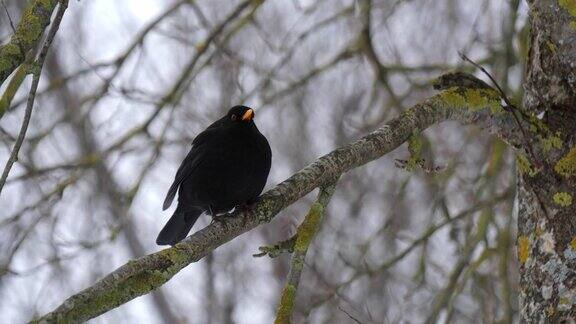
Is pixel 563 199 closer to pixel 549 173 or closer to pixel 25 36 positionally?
pixel 549 173

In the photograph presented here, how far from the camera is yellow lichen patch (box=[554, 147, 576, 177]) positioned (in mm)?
2775

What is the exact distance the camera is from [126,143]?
449cm

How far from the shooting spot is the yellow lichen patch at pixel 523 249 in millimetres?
2820

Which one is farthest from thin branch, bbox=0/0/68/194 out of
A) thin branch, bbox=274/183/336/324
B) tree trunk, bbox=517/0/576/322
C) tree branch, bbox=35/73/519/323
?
tree trunk, bbox=517/0/576/322

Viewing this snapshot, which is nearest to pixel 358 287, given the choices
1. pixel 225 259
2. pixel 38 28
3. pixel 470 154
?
pixel 470 154

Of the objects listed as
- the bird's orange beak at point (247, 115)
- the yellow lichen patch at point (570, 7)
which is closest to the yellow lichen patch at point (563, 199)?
the yellow lichen patch at point (570, 7)

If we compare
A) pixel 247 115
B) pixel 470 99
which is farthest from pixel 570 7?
pixel 247 115

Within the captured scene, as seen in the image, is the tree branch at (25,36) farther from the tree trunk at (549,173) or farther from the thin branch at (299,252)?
the tree trunk at (549,173)

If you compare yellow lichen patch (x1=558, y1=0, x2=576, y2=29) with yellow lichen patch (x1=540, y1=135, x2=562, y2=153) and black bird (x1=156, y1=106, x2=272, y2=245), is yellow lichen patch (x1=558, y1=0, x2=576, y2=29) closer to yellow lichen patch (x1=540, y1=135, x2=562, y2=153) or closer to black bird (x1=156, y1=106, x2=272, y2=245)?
yellow lichen patch (x1=540, y1=135, x2=562, y2=153)

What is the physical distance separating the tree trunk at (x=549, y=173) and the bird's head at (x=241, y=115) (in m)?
1.39

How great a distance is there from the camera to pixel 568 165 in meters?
2.78

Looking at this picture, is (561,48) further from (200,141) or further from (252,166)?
(200,141)

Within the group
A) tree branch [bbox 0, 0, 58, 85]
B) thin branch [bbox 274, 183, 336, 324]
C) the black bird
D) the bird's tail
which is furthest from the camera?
the bird's tail

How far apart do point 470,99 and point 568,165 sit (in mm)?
409
